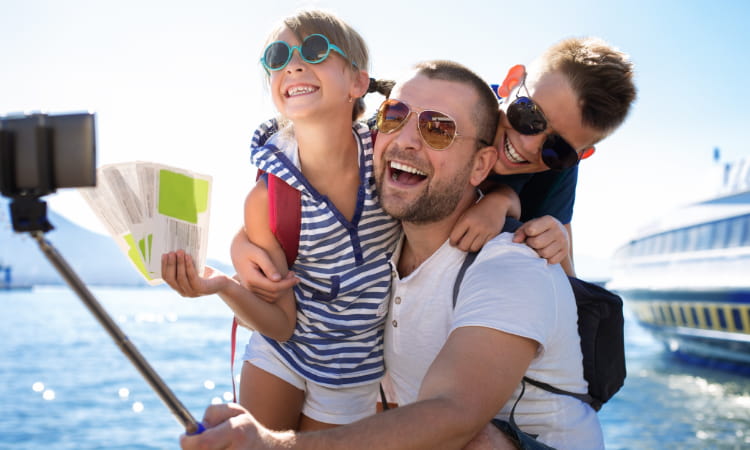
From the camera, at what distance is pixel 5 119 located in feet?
4.90

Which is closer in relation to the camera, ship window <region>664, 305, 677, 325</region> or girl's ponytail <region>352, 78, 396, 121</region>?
girl's ponytail <region>352, 78, 396, 121</region>

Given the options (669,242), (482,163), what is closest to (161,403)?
(669,242)

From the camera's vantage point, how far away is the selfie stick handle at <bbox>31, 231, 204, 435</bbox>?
1.60m

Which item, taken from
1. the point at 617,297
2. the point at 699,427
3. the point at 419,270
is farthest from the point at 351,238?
the point at 699,427

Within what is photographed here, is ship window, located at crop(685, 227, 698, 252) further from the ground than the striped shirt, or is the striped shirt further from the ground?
the striped shirt

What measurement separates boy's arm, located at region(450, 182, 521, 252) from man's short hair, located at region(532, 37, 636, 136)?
24.6 inches

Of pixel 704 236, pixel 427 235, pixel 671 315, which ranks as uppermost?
pixel 427 235

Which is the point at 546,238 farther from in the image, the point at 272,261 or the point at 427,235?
the point at 272,261

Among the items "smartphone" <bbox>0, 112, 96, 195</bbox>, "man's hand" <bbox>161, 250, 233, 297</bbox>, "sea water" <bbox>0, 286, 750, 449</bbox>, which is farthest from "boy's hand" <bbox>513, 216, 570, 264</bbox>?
"sea water" <bbox>0, 286, 750, 449</bbox>

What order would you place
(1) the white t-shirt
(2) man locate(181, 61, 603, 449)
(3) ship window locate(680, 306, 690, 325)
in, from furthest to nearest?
(3) ship window locate(680, 306, 690, 325), (1) the white t-shirt, (2) man locate(181, 61, 603, 449)

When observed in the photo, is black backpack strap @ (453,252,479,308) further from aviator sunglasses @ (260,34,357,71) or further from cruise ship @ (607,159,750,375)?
cruise ship @ (607,159,750,375)

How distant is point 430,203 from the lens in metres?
3.11

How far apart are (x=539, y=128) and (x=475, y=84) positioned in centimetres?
38

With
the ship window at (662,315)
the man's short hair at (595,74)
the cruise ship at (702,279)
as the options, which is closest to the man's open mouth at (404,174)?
the man's short hair at (595,74)
